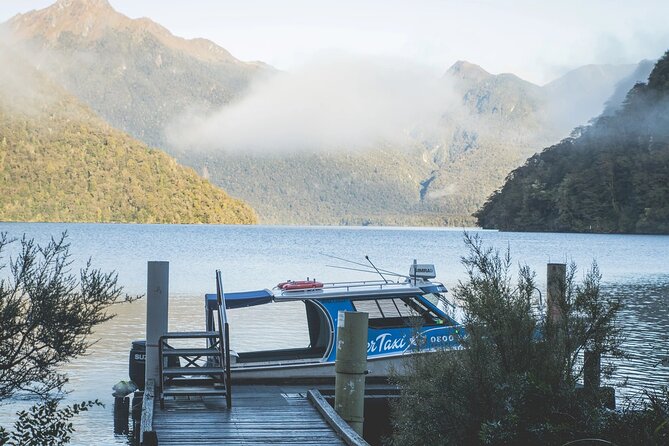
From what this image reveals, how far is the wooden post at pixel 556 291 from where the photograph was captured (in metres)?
11.2

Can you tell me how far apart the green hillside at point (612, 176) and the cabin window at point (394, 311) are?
104377mm

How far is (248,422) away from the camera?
35.3 ft

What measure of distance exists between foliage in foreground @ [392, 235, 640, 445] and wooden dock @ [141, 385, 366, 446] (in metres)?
0.90

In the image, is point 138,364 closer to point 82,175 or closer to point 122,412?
point 122,412

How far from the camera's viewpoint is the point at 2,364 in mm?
10164

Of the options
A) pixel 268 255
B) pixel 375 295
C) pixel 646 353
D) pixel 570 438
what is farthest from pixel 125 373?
pixel 268 255

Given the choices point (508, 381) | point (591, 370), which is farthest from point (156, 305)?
point (591, 370)

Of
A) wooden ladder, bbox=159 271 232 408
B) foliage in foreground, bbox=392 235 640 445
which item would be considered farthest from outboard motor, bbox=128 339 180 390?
foliage in foreground, bbox=392 235 640 445

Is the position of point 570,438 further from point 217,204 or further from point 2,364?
point 217,204

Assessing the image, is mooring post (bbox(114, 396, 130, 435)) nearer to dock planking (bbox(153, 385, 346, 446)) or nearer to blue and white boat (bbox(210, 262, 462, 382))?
blue and white boat (bbox(210, 262, 462, 382))

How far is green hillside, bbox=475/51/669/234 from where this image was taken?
117 meters

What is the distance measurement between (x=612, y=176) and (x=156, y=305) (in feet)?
374

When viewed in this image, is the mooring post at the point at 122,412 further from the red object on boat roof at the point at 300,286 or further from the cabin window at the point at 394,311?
the cabin window at the point at 394,311

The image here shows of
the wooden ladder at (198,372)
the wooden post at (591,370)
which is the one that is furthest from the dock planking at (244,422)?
the wooden post at (591,370)
